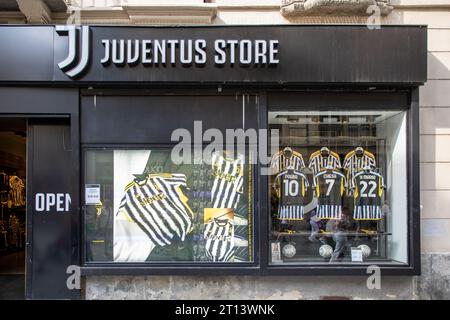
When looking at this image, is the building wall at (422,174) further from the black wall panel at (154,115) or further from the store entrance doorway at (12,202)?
the store entrance doorway at (12,202)


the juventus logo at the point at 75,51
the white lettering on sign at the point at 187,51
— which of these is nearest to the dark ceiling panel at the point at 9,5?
the juventus logo at the point at 75,51

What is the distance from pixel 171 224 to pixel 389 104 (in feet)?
11.8

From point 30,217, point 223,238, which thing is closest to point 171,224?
point 223,238

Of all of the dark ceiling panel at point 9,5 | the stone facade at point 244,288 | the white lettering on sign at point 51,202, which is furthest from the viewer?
the white lettering on sign at point 51,202

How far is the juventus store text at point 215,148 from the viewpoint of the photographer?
544 centimetres

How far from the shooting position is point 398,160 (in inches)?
231

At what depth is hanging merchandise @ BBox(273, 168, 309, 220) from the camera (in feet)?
19.7

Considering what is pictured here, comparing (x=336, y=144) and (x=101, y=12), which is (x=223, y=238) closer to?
(x=336, y=144)

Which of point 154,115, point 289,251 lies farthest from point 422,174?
point 154,115

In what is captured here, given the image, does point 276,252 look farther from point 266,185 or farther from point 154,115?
point 154,115

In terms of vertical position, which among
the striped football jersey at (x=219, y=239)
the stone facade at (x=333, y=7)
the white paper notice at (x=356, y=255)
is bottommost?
the white paper notice at (x=356, y=255)

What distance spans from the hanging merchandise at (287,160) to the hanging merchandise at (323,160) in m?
0.17

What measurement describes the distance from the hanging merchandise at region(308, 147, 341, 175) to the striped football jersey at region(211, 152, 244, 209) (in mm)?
1190

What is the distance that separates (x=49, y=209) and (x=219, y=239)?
2544 mm
